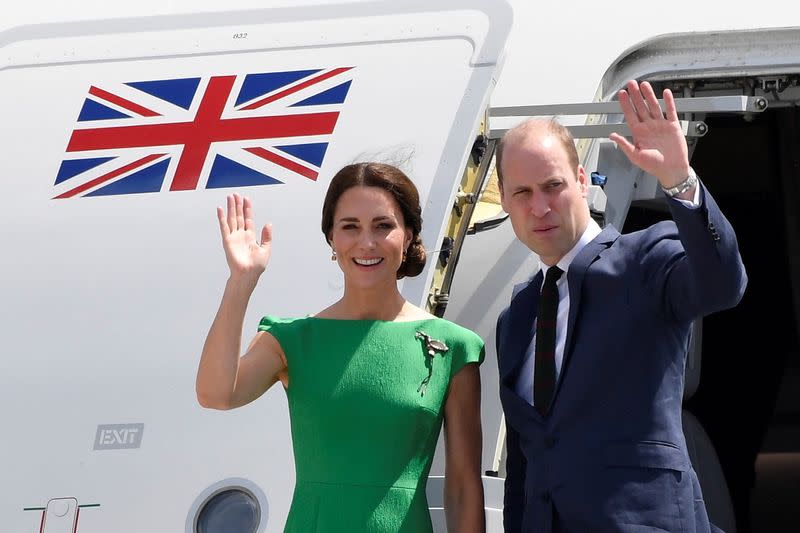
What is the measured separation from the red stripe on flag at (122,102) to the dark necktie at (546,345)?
5.73ft

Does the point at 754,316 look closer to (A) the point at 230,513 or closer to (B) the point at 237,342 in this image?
(A) the point at 230,513

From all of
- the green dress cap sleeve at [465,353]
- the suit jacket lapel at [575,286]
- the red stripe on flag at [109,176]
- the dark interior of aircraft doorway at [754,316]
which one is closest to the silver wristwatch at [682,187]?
the suit jacket lapel at [575,286]

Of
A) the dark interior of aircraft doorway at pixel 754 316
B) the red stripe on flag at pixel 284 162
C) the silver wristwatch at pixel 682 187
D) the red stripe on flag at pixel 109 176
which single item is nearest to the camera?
the silver wristwatch at pixel 682 187

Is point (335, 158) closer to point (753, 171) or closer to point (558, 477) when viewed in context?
point (558, 477)

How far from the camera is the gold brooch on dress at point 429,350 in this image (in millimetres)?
2260

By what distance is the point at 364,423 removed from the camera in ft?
7.24

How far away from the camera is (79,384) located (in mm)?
3236

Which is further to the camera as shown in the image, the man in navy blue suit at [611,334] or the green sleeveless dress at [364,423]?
the green sleeveless dress at [364,423]

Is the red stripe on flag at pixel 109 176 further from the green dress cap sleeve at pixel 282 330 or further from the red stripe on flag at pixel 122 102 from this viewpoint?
the green dress cap sleeve at pixel 282 330

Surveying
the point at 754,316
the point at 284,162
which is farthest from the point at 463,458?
the point at 754,316

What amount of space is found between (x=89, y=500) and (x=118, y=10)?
173 centimetres

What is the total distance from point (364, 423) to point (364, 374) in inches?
4.1

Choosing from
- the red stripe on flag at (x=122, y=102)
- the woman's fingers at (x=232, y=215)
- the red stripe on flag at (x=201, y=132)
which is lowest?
the woman's fingers at (x=232, y=215)

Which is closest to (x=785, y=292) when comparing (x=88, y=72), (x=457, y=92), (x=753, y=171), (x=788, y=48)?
(x=753, y=171)
